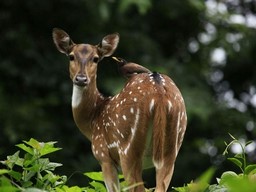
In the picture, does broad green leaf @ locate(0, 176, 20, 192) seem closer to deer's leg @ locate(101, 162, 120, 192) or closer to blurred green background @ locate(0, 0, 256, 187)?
deer's leg @ locate(101, 162, 120, 192)

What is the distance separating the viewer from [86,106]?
12.5 ft

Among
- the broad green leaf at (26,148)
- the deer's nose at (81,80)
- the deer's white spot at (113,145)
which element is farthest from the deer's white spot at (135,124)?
the broad green leaf at (26,148)

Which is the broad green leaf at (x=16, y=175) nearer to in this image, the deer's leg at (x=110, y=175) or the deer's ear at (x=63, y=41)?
the deer's leg at (x=110, y=175)

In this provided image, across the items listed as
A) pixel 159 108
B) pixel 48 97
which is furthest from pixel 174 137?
pixel 48 97

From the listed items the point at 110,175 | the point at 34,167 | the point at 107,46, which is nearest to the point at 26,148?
the point at 34,167

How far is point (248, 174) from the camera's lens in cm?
265

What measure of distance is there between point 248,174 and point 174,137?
2.07 feet

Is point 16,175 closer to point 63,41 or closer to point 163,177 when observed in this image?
point 163,177

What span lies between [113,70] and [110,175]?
6.72 m

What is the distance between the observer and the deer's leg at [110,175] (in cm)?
341

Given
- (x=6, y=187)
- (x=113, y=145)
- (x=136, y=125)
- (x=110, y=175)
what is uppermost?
(x=6, y=187)

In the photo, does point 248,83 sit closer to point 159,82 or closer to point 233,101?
point 233,101

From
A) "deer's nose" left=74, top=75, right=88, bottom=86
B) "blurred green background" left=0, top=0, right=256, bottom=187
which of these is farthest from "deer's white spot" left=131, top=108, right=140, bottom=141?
"blurred green background" left=0, top=0, right=256, bottom=187

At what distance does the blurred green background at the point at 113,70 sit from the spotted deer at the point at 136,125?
5712mm
